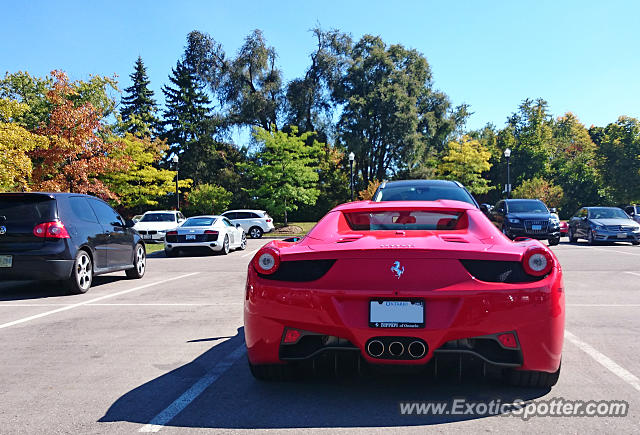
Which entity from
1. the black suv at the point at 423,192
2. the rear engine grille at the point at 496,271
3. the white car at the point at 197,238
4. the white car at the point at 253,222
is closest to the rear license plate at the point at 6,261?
the black suv at the point at 423,192

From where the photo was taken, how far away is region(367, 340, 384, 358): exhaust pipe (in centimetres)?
347

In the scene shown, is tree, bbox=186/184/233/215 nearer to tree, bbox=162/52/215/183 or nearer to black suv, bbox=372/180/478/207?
tree, bbox=162/52/215/183

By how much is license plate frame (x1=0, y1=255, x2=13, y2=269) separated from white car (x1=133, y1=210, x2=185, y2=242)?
46.4ft

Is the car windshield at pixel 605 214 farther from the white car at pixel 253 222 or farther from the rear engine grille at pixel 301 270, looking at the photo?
the rear engine grille at pixel 301 270

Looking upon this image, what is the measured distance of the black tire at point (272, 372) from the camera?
13.0ft

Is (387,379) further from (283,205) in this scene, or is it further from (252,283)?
(283,205)

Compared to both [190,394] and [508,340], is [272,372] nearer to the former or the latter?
[190,394]

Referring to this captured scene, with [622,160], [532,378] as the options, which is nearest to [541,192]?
[622,160]

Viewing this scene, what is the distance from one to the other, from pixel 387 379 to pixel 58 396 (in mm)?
2378

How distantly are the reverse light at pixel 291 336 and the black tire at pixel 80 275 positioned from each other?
21.5 ft

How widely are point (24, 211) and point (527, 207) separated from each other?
54.7 feet

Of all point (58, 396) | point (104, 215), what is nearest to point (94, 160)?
point (104, 215)

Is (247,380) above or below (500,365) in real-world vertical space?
below

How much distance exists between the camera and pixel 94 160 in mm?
29984
